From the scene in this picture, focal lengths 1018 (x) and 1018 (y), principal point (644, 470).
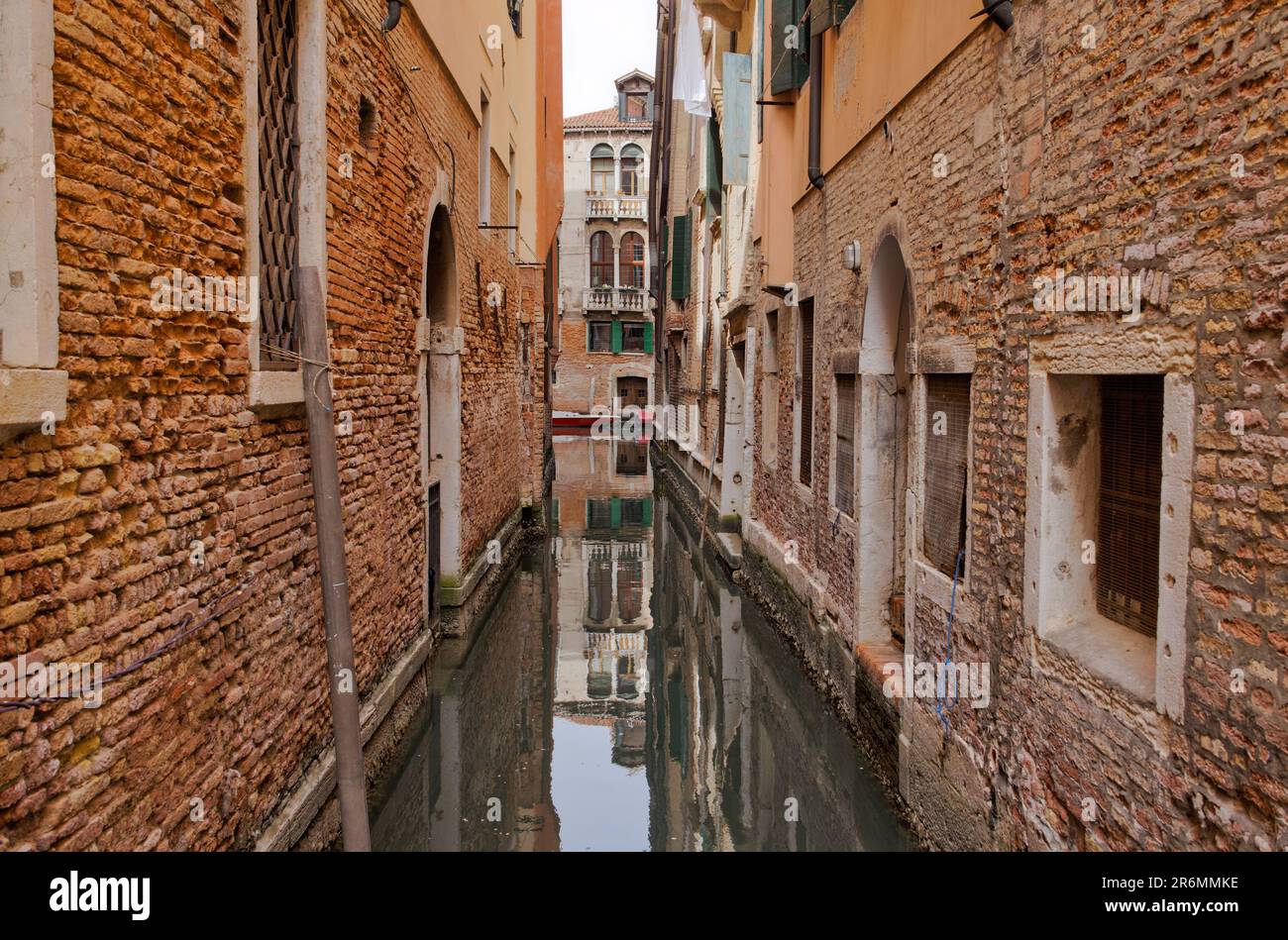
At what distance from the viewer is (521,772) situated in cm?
625

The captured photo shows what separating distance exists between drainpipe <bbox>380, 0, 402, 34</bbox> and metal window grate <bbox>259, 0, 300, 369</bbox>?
52.2 inches

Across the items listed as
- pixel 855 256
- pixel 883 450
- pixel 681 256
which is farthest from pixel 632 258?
pixel 883 450

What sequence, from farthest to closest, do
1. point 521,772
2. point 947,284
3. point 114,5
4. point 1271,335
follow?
point 521,772 < point 947,284 < point 114,5 < point 1271,335

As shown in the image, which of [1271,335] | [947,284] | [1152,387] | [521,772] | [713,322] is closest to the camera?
[1271,335]

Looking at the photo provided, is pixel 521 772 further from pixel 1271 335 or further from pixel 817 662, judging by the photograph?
pixel 1271 335

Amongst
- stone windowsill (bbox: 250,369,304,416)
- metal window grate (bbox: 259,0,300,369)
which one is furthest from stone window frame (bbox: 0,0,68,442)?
metal window grate (bbox: 259,0,300,369)

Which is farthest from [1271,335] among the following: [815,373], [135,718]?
[815,373]

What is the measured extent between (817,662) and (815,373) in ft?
8.29

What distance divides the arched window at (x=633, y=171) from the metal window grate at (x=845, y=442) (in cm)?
3282

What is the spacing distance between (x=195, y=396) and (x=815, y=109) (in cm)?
658

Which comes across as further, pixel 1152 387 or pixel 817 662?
pixel 817 662

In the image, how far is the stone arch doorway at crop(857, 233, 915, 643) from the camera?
6.87 meters

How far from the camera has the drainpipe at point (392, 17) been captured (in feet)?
19.4

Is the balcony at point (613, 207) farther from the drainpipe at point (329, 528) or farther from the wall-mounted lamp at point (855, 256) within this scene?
the drainpipe at point (329, 528)
